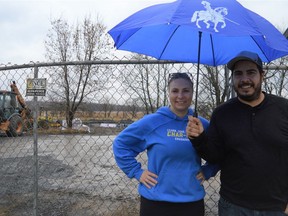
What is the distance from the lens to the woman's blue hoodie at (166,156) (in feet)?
8.19

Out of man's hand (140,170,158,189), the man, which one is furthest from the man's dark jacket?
man's hand (140,170,158,189)

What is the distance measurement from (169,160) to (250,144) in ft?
Result: 1.97

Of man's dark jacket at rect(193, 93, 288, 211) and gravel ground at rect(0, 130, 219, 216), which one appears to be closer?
man's dark jacket at rect(193, 93, 288, 211)

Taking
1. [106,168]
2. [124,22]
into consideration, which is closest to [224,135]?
[124,22]

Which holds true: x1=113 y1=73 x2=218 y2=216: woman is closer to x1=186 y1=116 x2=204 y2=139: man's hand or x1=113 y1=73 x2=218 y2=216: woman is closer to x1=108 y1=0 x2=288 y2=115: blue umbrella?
x1=186 y1=116 x2=204 y2=139: man's hand

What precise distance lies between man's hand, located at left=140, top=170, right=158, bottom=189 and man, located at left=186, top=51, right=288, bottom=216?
16.0 inches

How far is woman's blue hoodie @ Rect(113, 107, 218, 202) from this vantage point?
8.19ft

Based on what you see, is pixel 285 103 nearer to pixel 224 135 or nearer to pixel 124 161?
pixel 224 135

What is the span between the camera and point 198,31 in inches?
101

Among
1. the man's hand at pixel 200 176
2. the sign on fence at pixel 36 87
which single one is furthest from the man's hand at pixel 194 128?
the sign on fence at pixel 36 87

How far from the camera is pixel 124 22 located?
2504mm

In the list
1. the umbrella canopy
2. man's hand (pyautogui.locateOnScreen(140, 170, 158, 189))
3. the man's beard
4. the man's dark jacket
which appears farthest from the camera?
man's hand (pyautogui.locateOnScreen(140, 170, 158, 189))

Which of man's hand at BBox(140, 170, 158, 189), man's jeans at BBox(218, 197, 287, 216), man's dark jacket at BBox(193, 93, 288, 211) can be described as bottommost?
man's jeans at BBox(218, 197, 287, 216)

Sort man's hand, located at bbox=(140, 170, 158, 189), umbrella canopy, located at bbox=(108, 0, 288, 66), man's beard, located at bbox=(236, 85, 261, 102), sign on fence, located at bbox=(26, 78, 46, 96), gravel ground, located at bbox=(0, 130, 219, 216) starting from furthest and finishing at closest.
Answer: gravel ground, located at bbox=(0, 130, 219, 216) < sign on fence, located at bbox=(26, 78, 46, 96) < man's hand, located at bbox=(140, 170, 158, 189) < man's beard, located at bbox=(236, 85, 261, 102) < umbrella canopy, located at bbox=(108, 0, 288, 66)
